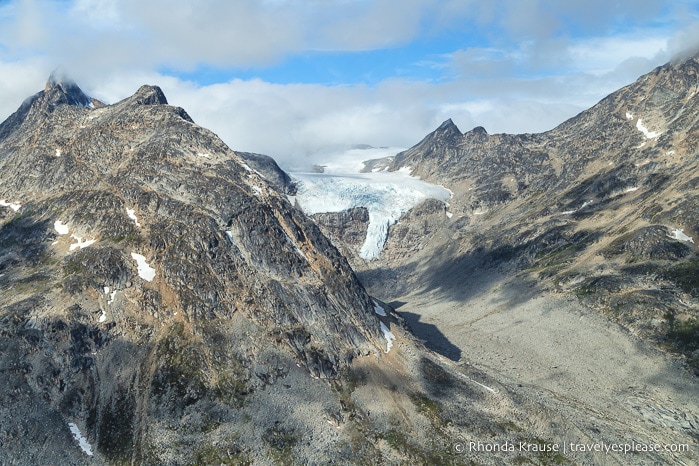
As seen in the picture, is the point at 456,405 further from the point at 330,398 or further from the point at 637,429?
the point at 637,429

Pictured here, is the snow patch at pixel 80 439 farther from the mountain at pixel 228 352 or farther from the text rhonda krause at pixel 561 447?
the text rhonda krause at pixel 561 447

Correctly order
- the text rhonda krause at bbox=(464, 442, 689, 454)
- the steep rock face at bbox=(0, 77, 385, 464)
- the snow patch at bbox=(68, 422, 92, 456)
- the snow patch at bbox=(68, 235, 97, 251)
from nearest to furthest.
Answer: the snow patch at bbox=(68, 422, 92, 456) < the steep rock face at bbox=(0, 77, 385, 464) < the text rhonda krause at bbox=(464, 442, 689, 454) < the snow patch at bbox=(68, 235, 97, 251)

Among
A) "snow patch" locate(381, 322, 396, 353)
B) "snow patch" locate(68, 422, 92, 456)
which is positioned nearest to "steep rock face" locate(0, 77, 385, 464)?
"snow patch" locate(68, 422, 92, 456)

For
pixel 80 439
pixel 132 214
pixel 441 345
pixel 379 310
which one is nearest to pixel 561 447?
pixel 379 310

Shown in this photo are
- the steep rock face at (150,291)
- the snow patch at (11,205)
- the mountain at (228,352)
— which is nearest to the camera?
the mountain at (228,352)

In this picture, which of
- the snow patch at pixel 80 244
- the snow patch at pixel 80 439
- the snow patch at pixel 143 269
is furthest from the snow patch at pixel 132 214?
the snow patch at pixel 80 439

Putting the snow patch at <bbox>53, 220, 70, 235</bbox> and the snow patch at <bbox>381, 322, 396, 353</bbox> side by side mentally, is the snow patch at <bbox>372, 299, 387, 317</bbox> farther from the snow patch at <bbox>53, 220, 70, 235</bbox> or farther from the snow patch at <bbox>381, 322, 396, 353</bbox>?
the snow patch at <bbox>53, 220, 70, 235</bbox>

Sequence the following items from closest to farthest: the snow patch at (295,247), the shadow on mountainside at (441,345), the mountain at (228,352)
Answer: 1. the mountain at (228,352)
2. the snow patch at (295,247)
3. the shadow on mountainside at (441,345)
